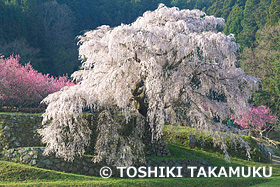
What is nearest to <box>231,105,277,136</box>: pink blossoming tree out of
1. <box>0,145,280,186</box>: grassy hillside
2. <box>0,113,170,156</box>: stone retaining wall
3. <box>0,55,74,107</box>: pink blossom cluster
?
<box>0,145,280,186</box>: grassy hillside

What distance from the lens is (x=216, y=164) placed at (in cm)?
1314

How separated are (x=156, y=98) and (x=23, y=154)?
15.8ft

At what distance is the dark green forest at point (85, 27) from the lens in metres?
29.0

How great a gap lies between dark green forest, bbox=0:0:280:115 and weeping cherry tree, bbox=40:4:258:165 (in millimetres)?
14806

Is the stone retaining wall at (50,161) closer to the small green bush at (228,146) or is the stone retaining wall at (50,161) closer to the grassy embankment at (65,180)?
the grassy embankment at (65,180)

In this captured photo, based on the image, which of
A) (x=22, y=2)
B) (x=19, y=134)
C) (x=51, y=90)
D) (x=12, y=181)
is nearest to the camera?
(x=12, y=181)

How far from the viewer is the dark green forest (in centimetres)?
2903

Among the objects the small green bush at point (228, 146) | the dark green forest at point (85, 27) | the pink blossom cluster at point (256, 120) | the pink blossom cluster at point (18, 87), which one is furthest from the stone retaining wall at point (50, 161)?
the pink blossom cluster at point (256, 120)

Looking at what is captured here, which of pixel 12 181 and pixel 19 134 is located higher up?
pixel 19 134

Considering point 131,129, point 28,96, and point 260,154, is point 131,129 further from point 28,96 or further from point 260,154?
point 260,154

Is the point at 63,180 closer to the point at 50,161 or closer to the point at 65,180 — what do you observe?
the point at 65,180

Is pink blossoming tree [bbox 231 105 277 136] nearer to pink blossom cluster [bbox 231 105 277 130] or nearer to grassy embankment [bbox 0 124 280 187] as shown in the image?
pink blossom cluster [bbox 231 105 277 130]

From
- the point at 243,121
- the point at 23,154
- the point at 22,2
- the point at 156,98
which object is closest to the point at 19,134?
the point at 23,154

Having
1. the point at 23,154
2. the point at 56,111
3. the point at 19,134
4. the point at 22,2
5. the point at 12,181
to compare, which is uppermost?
the point at 22,2
